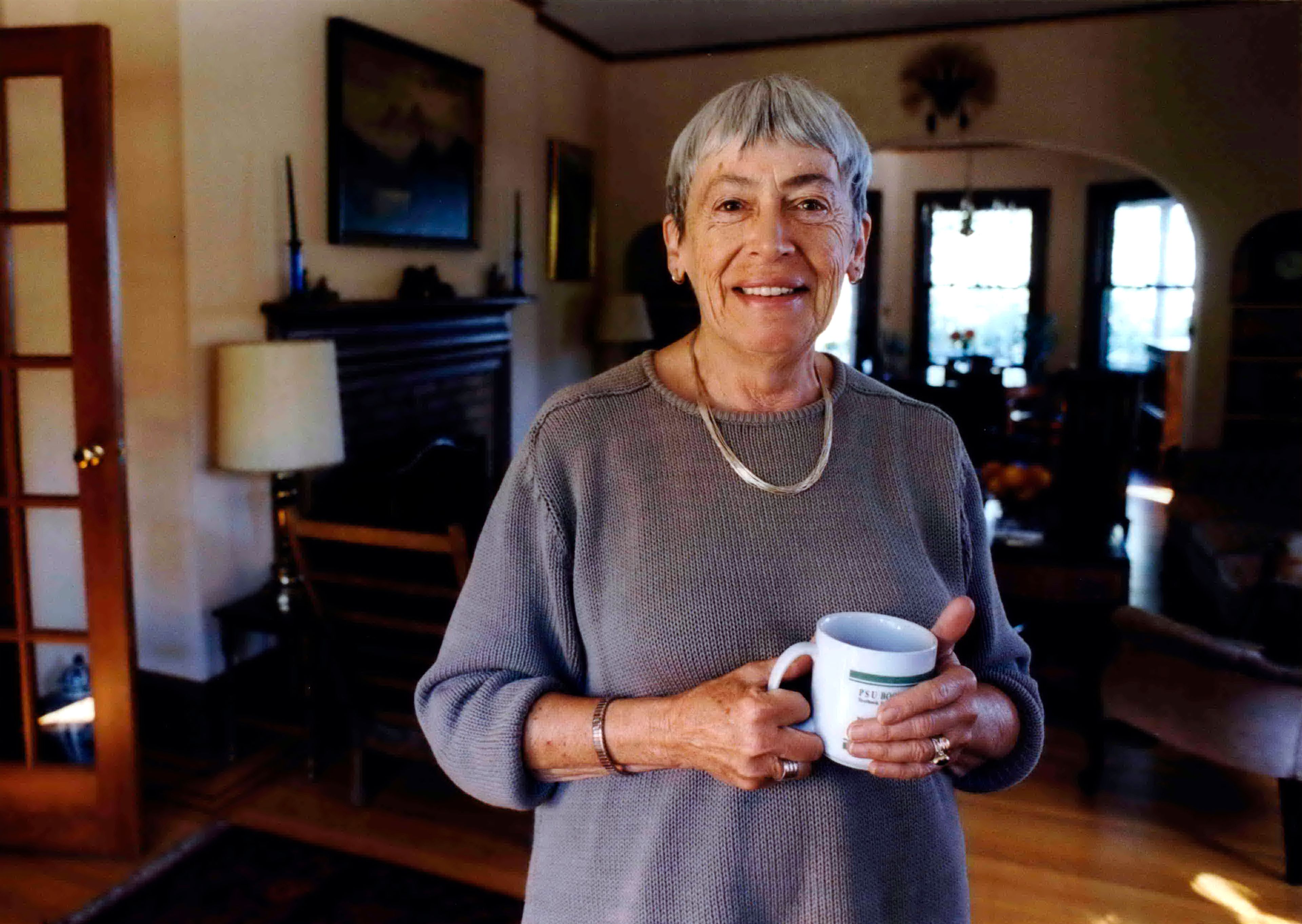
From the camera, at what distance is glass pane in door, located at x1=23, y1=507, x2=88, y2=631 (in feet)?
9.36

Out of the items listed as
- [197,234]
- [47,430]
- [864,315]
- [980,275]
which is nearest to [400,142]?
[197,234]

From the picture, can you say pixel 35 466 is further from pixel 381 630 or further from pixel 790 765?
pixel 790 765

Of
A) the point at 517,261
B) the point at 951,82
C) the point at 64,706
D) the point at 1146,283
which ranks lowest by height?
the point at 64,706

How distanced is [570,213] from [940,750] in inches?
214

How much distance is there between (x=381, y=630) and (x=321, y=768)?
737mm

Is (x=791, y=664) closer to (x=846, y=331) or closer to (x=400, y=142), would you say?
(x=400, y=142)

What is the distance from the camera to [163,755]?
10.9 feet

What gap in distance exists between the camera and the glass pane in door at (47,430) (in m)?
3.20

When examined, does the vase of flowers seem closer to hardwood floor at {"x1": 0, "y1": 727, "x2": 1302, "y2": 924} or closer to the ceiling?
the ceiling

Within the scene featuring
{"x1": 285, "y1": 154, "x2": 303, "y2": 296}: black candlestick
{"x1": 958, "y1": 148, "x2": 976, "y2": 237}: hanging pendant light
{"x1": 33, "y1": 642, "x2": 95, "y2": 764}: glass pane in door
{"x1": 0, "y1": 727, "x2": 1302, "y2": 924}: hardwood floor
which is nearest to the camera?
{"x1": 0, "y1": 727, "x2": 1302, "y2": 924}: hardwood floor

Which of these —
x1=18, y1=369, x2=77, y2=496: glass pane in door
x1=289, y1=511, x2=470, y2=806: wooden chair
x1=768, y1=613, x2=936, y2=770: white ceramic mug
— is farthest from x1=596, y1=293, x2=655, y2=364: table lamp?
x1=768, y1=613, x2=936, y2=770: white ceramic mug

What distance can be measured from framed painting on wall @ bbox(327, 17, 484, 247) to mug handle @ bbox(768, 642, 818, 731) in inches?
132

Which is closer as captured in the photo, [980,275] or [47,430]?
[47,430]

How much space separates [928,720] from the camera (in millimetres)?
883
